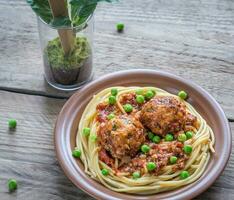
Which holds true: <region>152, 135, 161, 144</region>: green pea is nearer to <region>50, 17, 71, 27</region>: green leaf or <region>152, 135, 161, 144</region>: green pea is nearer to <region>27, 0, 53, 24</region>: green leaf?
<region>50, 17, 71, 27</region>: green leaf

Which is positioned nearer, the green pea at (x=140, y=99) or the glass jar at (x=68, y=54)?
the green pea at (x=140, y=99)

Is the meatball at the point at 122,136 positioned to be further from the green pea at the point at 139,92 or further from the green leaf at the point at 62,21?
the green leaf at the point at 62,21

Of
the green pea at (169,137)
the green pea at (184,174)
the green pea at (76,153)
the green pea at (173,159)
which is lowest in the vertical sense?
the green pea at (76,153)

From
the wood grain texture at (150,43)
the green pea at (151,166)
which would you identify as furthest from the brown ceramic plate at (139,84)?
the wood grain texture at (150,43)

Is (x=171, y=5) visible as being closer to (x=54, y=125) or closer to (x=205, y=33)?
(x=205, y=33)

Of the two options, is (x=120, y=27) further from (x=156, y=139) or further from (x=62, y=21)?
(x=156, y=139)
